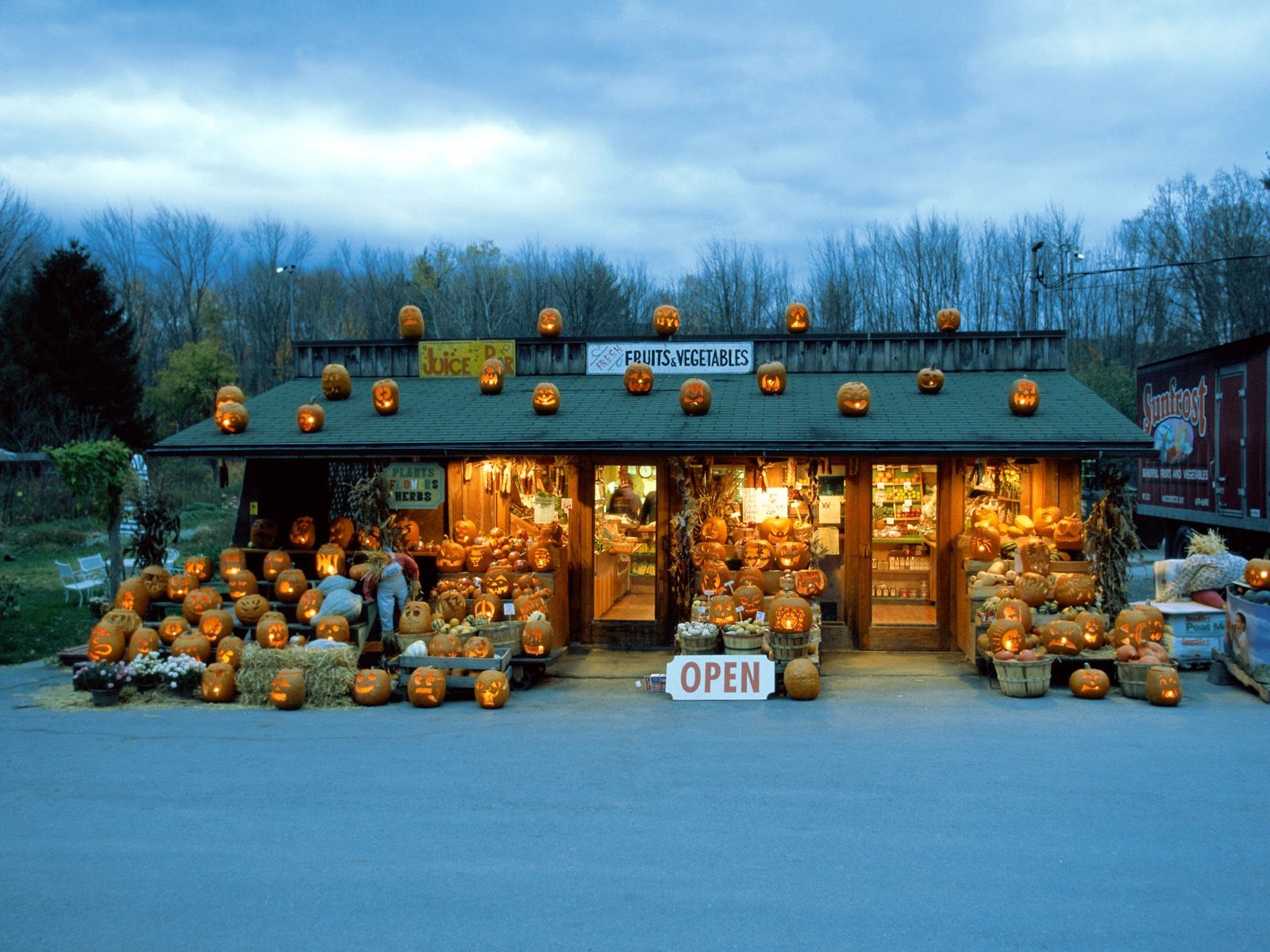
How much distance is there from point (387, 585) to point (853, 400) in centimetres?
619

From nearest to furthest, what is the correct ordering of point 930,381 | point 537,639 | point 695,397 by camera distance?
point 537,639 → point 695,397 → point 930,381

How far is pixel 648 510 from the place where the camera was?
43.3 ft

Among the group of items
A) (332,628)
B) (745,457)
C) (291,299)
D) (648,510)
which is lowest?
(332,628)

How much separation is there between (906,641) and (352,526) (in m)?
7.58

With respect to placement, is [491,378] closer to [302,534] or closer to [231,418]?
[302,534]

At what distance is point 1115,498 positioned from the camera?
10.8 meters

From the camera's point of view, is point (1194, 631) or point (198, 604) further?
point (198, 604)

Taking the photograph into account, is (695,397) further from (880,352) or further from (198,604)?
(198,604)

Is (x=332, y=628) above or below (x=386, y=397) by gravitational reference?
below

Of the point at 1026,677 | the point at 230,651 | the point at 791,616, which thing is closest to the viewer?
the point at 1026,677

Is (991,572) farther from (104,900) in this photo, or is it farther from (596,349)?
(104,900)

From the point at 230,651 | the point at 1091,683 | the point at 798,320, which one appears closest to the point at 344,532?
the point at 230,651

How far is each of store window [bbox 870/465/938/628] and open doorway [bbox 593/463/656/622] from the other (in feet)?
9.92

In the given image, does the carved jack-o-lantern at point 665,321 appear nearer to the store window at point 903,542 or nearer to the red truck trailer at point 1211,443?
the store window at point 903,542
